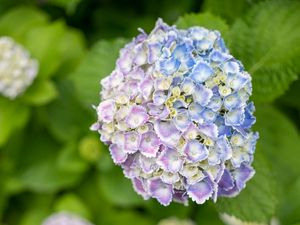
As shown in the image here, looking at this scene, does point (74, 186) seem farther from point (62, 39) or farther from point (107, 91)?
point (107, 91)

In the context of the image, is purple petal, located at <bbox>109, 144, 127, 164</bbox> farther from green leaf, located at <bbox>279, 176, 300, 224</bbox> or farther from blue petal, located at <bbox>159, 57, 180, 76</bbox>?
green leaf, located at <bbox>279, 176, 300, 224</bbox>

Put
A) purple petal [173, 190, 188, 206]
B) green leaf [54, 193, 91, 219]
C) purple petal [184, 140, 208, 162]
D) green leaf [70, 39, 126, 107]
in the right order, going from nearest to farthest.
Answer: purple petal [184, 140, 208, 162] → purple petal [173, 190, 188, 206] → green leaf [70, 39, 126, 107] → green leaf [54, 193, 91, 219]

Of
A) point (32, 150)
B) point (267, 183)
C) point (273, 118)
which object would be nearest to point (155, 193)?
point (267, 183)

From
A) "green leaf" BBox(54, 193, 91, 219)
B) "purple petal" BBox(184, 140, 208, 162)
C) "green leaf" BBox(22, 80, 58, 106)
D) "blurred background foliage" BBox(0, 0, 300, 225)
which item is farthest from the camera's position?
"green leaf" BBox(54, 193, 91, 219)

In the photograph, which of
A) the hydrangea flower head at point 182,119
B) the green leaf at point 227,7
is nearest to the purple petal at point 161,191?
the hydrangea flower head at point 182,119

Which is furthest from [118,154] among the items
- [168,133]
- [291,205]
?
[291,205]

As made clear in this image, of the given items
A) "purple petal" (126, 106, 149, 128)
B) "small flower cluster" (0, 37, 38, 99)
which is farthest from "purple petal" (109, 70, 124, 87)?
"small flower cluster" (0, 37, 38, 99)

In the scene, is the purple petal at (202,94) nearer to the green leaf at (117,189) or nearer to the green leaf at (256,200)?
the green leaf at (256,200)
